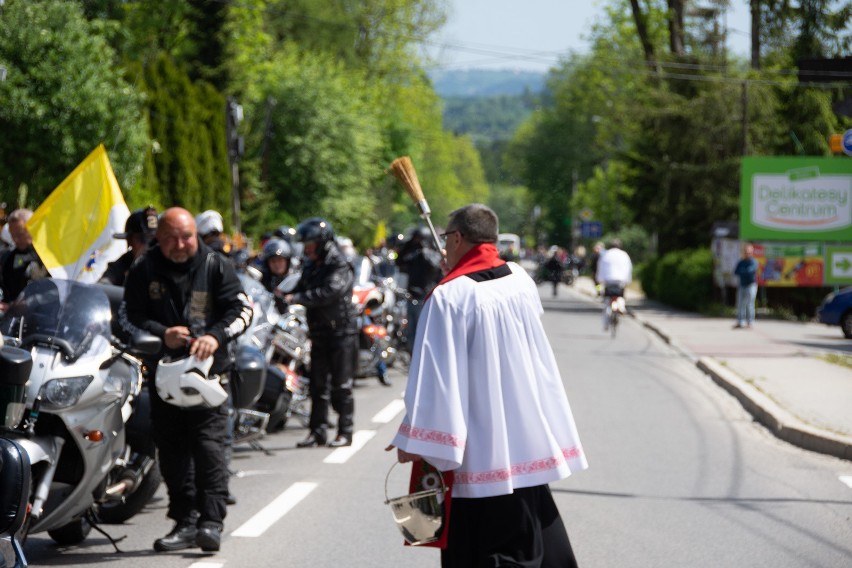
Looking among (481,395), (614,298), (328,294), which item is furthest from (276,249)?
(614,298)

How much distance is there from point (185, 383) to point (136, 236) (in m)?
2.56

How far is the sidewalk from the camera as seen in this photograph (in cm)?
1217

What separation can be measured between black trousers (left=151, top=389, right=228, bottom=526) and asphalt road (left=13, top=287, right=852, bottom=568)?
0.25m

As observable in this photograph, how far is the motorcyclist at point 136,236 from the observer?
925 centimetres

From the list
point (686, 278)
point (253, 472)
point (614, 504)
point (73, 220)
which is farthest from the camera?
point (686, 278)

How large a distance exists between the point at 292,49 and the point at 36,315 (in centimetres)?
5605

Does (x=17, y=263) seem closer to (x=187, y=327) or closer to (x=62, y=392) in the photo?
(x=187, y=327)

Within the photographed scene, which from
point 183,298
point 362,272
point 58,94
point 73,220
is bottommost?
point 362,272

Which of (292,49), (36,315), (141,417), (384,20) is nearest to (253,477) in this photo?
(141,417)

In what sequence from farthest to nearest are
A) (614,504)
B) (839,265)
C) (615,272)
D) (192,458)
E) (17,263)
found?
(839,265), (615,272), (17,263), (614,504), (192,458)

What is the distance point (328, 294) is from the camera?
11.0 meters

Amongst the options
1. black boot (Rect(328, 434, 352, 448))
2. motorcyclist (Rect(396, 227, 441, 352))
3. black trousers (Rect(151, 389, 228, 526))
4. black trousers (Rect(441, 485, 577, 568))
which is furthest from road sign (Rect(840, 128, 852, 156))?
black trousers (Rect(441, 485, 577, 568))

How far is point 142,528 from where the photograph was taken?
787 centimetres

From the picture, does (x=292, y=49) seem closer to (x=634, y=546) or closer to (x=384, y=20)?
(x=384, y=20)
